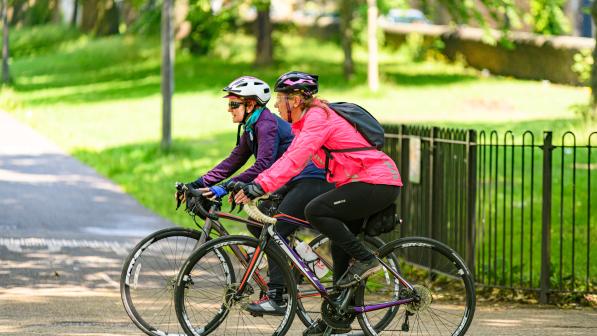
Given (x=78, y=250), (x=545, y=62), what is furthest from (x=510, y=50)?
(x=78, y=250)

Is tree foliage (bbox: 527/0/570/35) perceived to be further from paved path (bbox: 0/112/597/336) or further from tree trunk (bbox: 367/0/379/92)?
paved path (bbox: 0/112/597/336)

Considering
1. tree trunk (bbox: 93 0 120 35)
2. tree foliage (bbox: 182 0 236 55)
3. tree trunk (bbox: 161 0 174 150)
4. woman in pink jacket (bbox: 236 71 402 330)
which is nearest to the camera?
woman in pink jacket (bbox: 236 71 402 330)

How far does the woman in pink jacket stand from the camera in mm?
7172

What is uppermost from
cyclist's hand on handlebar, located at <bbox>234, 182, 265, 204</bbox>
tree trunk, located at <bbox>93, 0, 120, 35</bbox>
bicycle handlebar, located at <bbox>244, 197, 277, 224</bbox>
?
tree trunk, located at <bbox>93, 0, 120, 35</bbox>

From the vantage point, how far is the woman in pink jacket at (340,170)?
717cm

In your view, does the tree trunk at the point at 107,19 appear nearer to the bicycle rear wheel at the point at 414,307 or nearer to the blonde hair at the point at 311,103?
the bicycle rear wheel at the point at 414,307

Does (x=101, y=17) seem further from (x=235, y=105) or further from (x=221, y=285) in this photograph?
(x=221, y=285)

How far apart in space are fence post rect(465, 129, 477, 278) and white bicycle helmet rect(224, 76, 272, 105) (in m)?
3.17

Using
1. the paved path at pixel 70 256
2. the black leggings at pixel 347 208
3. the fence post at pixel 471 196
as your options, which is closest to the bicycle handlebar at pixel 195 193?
the black leggings at pixel 347 208

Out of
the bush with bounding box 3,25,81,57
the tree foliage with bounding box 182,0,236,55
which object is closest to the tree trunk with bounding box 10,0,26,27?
the bush with bounding box 3,25,81,57

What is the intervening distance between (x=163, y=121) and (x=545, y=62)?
14.9m

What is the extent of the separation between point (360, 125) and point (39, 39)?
53.3 metres

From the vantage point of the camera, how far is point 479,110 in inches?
1126

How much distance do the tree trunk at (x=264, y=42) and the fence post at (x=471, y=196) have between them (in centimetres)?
2725
